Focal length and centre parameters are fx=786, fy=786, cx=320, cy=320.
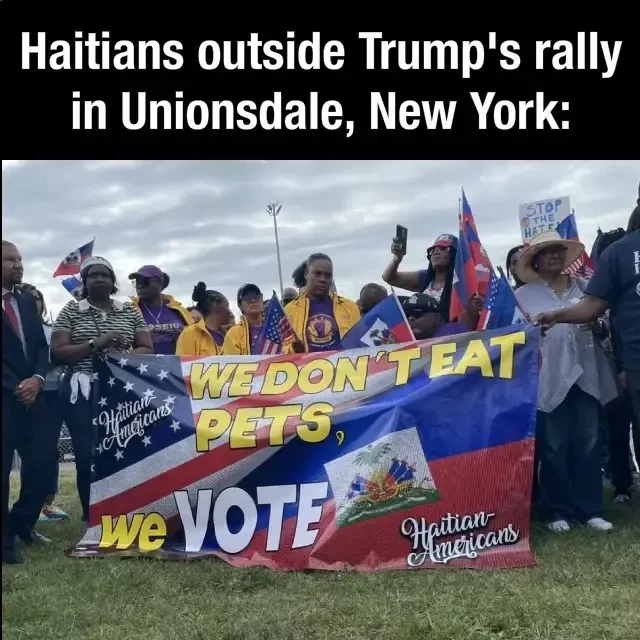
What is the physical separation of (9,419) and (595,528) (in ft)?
12.6

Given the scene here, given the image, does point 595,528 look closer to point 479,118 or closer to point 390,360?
point 390,360

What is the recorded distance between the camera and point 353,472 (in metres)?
4.54

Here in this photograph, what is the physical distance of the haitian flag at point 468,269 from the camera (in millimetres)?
5762

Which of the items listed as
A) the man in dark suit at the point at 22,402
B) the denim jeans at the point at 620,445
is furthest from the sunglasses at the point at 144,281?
the denim jeans at the point at 620,445

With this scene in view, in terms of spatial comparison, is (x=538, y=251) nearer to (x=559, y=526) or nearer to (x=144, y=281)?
(x=559, y=526)

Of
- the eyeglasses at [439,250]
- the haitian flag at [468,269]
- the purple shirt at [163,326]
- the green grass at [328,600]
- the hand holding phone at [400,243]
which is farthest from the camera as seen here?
the purple shirt at [163,326]

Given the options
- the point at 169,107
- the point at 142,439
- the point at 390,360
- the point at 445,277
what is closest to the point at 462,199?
the point at 445,277

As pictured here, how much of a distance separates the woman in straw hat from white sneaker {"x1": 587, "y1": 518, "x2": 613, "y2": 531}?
1 centimetres

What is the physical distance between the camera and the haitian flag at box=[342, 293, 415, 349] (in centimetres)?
541

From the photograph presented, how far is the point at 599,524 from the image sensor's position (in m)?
5.08

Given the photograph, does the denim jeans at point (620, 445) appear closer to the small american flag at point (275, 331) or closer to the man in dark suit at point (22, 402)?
the small american flag at point (275, 331)

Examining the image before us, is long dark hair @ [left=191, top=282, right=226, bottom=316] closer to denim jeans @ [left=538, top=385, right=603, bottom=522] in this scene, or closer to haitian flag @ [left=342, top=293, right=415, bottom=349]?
haitian flag @ [left=342, top=293, right=415, bottom=349]

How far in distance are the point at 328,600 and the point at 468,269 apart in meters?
2.96

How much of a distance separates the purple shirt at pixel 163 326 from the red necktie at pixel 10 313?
1813 mm
